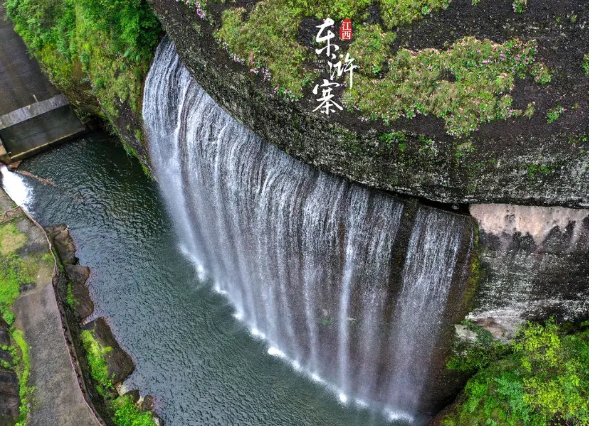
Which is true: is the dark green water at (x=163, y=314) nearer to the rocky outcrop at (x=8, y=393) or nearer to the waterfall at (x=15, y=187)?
the waterfall at (x=15, y=187)

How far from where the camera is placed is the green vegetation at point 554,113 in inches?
480

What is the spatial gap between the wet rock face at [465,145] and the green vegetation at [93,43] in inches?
336

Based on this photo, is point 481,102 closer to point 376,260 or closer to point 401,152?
point 401,152

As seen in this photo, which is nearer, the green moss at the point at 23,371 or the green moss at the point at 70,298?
the green moss at the point at 23,371

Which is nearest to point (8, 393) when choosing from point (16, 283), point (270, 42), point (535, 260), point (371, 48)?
point (16, 283)

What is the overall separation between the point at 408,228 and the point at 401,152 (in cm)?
241

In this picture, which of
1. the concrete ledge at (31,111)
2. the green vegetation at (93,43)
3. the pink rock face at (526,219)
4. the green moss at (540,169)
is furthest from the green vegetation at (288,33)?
the concrete ledge at (31,111)

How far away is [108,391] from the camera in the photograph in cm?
1916

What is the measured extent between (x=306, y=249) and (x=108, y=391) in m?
10.2

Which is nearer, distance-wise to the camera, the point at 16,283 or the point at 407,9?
the point at 407,9

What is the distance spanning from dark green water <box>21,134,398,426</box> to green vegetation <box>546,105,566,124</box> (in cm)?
1206

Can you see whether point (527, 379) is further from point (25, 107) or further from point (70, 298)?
point (25, 107)

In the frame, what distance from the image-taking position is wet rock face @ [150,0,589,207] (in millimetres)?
12156

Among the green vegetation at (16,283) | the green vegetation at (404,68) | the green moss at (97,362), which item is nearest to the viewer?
the green vegetation at (404,68)
